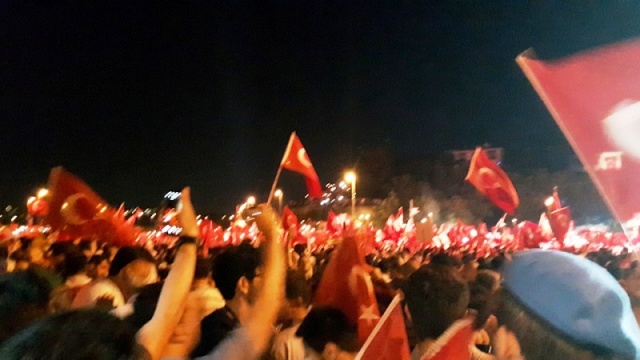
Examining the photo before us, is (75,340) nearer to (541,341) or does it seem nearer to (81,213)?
(541,341)

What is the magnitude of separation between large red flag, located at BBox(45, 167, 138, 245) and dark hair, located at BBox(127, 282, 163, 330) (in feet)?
8.26

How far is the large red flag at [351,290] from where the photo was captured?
11.0ft

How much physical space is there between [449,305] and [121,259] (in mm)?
2681

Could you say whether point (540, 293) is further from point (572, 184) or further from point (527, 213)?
point (572, 184)

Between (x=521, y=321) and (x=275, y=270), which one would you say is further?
(x=275, y=270)

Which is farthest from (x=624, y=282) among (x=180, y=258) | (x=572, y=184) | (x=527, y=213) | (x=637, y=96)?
(x=572, y=184)

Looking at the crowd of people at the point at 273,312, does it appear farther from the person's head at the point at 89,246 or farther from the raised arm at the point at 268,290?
the person's head at the point at 89,246

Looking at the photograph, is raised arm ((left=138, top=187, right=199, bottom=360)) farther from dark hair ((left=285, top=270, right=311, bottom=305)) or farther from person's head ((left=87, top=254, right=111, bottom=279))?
person's head ((left=87, top=254, right=111, bottom=279))

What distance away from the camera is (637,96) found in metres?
2.57

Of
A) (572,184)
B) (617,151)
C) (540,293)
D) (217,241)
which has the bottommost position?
(572,184)

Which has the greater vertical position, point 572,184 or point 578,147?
point 578,147

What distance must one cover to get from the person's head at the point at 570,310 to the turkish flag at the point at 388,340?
49 centimetres

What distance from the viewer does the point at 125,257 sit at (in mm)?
5055

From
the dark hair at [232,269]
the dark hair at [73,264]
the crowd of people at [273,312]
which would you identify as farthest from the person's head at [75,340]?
the dark hair at [73,264]
